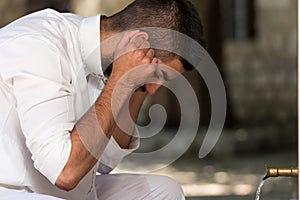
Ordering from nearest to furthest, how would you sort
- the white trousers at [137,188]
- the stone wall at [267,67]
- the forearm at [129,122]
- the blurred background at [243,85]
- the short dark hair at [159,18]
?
the short dark hair at [159,18], the forearm at [129,122], the white trousers at [137,188], the blurred background at [243,85], the stone wall at [267,67]

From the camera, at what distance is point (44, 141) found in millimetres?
3309

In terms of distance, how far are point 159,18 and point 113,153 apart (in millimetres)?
675

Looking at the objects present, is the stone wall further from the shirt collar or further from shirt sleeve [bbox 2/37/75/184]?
shirt sleeve [bbox 2/37/75/184]

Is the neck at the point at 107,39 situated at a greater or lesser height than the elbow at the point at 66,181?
greater

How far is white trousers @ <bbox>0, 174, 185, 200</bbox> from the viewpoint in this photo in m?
4.04

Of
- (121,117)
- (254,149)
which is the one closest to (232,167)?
(254,149)

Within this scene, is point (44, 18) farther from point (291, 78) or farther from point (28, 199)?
point (291, 78)

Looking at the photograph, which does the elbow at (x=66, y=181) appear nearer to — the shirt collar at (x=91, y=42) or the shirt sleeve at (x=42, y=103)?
the shirt sleeve at (x=42, y=103)

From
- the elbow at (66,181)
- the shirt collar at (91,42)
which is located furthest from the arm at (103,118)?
the shirt collar at (91,42)

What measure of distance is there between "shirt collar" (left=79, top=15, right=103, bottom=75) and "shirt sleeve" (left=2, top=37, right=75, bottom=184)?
17cm

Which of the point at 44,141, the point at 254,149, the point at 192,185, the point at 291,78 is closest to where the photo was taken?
the point at 44,141

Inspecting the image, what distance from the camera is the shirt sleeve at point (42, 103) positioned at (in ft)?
10.9

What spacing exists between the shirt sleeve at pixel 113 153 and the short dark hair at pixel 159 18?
0.55 meters

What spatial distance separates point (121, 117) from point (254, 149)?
8764 millimetres
